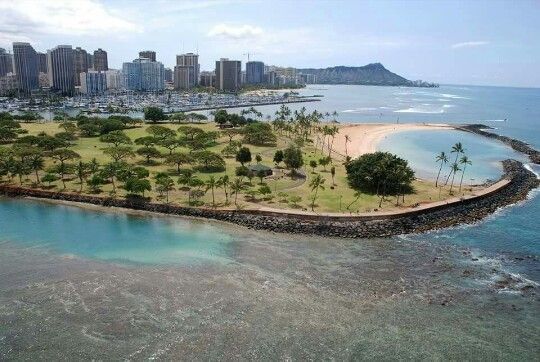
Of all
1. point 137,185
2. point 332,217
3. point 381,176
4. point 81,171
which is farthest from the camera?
point 81,171

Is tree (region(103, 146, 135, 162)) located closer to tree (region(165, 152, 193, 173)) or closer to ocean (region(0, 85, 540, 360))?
tree (region(165, 152, 193, 173))

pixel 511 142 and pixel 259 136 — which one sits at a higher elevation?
pixel 259 136

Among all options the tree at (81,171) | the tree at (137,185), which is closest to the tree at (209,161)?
the tree at (137,185)

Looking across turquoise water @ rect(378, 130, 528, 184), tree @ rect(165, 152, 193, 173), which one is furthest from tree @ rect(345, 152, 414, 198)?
tree @ rect(165, 152, 193, 173)

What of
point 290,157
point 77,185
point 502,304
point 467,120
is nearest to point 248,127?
point 290,157

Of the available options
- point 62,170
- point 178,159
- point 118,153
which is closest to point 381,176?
point 178,159

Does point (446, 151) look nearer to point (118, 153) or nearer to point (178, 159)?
point (178, 159)
